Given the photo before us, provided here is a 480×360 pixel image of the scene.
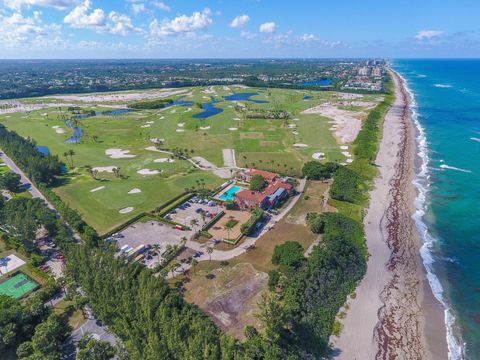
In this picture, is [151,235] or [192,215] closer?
[151,235]

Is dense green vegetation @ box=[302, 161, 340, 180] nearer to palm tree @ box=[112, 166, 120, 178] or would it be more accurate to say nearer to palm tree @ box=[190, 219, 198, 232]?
palm tree @ box=[190, 219, 198, 232]

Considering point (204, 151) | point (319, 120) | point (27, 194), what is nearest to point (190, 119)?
point (204, 151)

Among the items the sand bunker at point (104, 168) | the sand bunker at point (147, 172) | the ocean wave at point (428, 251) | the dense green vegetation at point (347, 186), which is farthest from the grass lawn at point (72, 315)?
the dense green vegetation at point (347, 186)

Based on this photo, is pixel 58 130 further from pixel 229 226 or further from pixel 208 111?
pixel 229 226

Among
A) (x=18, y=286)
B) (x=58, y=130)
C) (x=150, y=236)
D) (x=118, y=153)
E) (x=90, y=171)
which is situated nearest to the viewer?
(x=18, y=286)

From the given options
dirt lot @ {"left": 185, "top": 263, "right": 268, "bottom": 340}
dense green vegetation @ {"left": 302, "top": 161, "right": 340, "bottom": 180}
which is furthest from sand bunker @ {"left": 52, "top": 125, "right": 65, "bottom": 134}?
dirt lot @ {"left": 185, "top": 263, "right": 268, "bottom": 340}

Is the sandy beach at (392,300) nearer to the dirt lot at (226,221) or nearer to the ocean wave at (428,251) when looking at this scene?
the ocean wave at (428,251)

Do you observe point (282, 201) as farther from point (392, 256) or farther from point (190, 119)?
point (190, 119)

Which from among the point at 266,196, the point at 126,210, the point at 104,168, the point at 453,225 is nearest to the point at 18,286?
the point at 126,210
